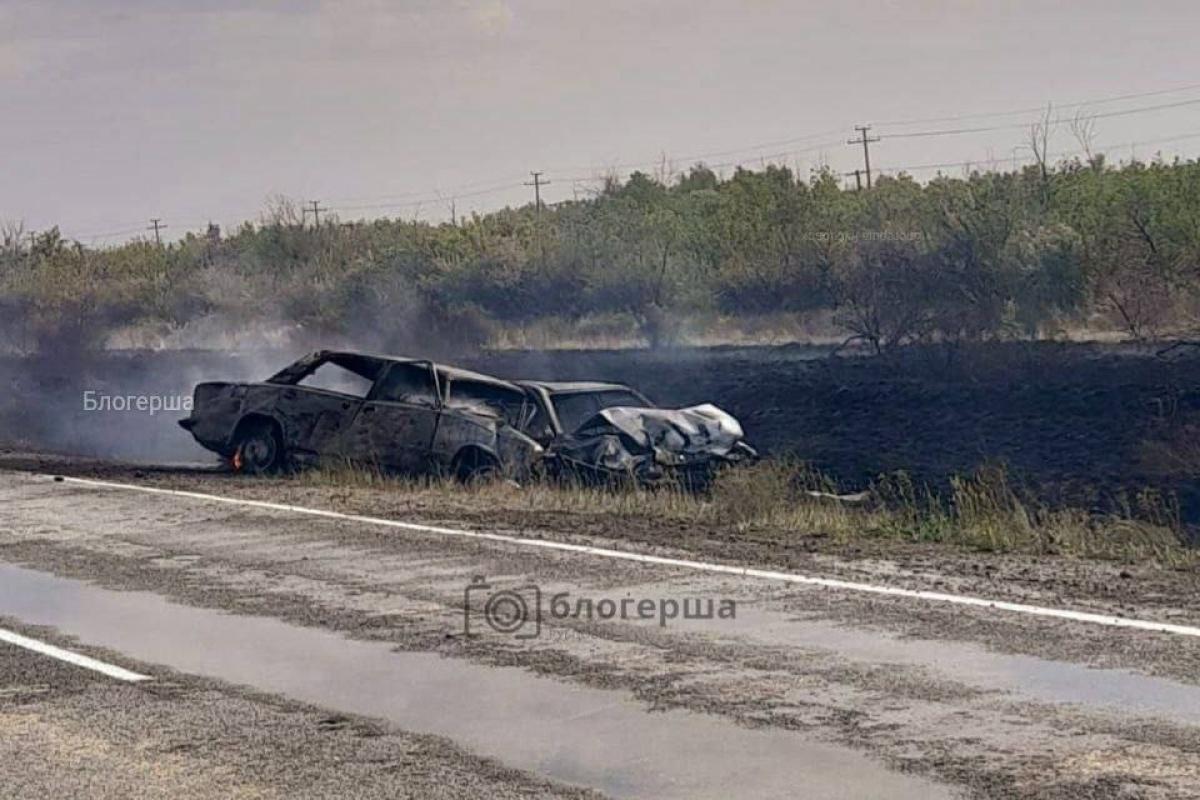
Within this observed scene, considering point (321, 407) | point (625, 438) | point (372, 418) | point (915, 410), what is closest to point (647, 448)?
point (625, 438)

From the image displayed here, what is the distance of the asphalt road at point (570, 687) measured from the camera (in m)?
7.94

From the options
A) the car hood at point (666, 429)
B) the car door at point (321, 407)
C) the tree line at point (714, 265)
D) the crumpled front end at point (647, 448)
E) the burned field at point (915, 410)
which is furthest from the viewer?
the tree line at point (714, 265)

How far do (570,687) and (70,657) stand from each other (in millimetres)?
3133

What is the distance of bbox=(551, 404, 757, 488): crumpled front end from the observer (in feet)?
67.8

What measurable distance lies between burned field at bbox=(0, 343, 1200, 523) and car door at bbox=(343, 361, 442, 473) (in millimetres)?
6614

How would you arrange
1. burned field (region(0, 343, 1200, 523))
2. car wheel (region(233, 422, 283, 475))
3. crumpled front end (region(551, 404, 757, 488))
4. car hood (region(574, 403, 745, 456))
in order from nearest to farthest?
crumpled front end (region(551, 404, 757, 488)), car hood (region(574, 403, 745, 456)), car wheel (region(233, 422, 283, 475)), burned field (region(0, 343, 1200, 523))

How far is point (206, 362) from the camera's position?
1775 inches

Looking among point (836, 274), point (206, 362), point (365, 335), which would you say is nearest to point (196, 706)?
point (836, 274)

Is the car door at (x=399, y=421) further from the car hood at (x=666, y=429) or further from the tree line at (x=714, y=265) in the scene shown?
the tree line at (x=714, y=265)

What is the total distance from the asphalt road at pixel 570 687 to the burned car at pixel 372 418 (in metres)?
6.66

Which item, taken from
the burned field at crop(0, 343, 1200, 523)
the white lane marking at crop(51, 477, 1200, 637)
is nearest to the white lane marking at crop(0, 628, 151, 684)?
the white lane marking at crop(51, 477, 1200, 637)

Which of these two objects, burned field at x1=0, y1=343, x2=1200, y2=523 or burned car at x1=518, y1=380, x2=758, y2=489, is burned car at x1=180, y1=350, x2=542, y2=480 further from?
burned field at x1=0, y1=343, x2=1200, y2=523

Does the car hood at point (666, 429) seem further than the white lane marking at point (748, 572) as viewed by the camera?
Yes

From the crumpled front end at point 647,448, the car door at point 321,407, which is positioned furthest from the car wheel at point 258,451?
the crumpled front end at point 647,448
